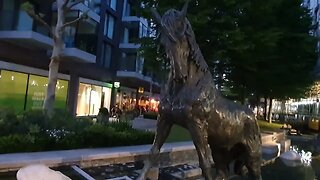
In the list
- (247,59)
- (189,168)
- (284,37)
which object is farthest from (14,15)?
(189,168)

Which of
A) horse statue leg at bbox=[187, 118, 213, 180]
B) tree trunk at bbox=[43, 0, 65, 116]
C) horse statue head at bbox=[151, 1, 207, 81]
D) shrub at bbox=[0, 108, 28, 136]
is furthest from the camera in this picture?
tree trunk at bbox=[43, 0, 65, 116]

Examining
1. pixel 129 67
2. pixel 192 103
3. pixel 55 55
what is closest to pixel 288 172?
pixel 192 103

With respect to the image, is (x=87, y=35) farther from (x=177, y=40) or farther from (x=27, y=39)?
(x=177, y=40)

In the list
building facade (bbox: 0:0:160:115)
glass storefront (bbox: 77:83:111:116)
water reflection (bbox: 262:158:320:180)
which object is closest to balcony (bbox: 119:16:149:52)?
building facade (bbox: 0:0:160:115)

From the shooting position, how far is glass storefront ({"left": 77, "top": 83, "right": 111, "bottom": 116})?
38.3 meters

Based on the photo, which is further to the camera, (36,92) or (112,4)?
(112,4)

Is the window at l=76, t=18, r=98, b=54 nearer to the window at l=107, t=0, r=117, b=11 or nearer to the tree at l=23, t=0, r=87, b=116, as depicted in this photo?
the window at l=107, t=0, r=117, b=11

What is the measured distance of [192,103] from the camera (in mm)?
5402

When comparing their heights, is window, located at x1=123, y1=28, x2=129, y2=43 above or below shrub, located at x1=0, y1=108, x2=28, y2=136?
above

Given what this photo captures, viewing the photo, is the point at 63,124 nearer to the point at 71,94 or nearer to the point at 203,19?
the point at 203,19

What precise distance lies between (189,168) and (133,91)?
47752mm

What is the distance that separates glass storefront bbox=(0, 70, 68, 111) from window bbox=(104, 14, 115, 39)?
12.7 m

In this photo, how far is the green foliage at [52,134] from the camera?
8148 mm

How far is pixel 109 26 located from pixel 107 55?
121 inches
